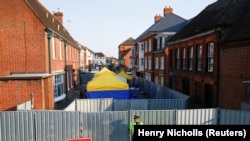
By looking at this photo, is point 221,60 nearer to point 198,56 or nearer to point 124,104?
point 198,56

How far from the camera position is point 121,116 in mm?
8727

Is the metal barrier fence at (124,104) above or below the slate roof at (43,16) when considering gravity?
below

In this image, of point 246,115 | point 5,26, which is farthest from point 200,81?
point 5,26

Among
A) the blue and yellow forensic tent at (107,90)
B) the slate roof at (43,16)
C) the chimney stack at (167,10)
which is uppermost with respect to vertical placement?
the chimney stack at (167,10)

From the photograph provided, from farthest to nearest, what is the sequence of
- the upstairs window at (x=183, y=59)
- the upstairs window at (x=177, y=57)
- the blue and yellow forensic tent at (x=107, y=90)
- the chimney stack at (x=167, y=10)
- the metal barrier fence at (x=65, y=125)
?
the chimney stack at (x=167, y=10) < the upstairs window at (x=177, y=57) < the upstairs window at (x=183, y=59) < the blue and yellow forensic tent at (x=107, y=90) < the metal barrier fence at (x=65, y=125)

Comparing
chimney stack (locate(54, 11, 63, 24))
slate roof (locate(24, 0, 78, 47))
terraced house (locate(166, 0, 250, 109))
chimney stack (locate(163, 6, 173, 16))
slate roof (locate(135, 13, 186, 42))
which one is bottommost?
terraced house (locate(166, 0, 250, 109))

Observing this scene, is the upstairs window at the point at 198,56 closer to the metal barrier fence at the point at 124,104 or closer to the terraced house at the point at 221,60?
the terraced house at the point at 221,60

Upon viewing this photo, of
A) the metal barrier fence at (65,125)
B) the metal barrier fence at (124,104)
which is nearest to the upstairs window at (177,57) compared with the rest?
the metal barrier fence at (124,104)

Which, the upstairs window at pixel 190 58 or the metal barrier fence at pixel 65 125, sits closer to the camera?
the metal barrier fence at pixel 65 125

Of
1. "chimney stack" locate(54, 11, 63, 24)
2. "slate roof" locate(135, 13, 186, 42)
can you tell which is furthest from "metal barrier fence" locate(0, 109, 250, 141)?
"chimney stack" locate(54, 11, 63, 24)

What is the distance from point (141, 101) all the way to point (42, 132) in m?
5.88

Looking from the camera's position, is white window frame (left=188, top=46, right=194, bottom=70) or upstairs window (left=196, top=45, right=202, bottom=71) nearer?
upstairs window (left=196, top=45, right=202, bottom=71)

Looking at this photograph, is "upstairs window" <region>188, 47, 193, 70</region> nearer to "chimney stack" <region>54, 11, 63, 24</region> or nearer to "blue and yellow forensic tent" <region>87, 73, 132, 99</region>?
"blue and yellow forensic tent" <region>87, 73, 132, 99</region>

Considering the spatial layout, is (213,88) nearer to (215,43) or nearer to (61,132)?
(215,43)
